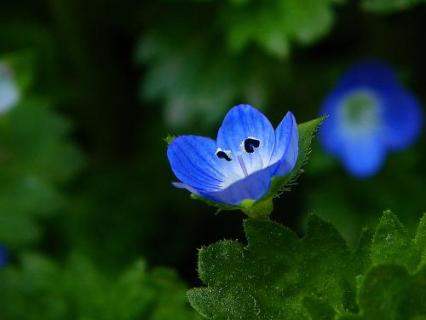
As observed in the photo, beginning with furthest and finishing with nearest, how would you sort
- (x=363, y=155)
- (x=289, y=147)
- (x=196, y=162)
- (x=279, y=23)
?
(x=363, y=155) < (x=279, y=23) < (x=196, y=162) < (x=289, y=147)

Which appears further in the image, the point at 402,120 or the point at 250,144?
the point at 402,120

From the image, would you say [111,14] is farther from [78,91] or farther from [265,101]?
[265,101]

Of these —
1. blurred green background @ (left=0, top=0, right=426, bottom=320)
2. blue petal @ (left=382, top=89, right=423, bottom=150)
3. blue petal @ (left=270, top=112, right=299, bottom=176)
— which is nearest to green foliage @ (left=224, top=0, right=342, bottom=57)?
blurred green background @ (left=0, top=0, right=426, bottom=320)

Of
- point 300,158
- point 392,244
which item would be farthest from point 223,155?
point 392,244

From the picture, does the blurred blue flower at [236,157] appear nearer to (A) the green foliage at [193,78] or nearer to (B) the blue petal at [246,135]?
(B) the blue petal at [246,135]

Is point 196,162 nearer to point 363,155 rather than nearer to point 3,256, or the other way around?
point 3,256

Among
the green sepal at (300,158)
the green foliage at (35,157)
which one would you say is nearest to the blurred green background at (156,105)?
the green foliage at (35,157)
